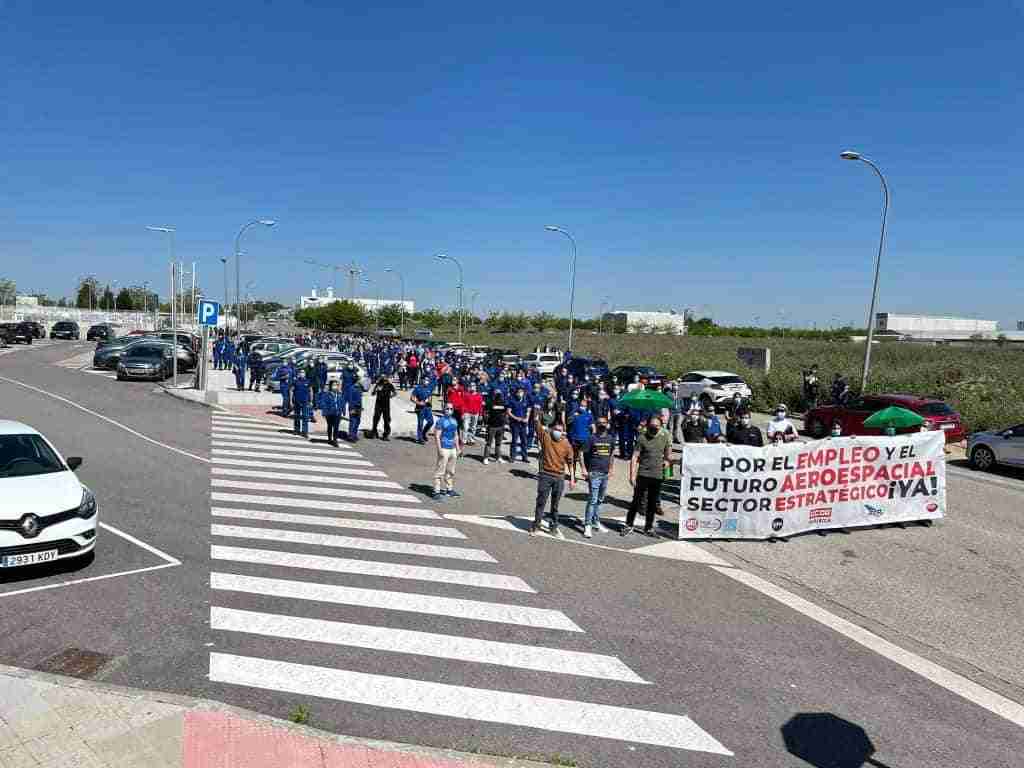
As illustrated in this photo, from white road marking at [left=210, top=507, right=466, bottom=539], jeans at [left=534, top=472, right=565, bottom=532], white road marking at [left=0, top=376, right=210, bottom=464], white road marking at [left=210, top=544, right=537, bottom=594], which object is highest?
jeans at [left=534, top=472, right=565, bottom=532]

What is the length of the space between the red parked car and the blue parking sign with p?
20.2m

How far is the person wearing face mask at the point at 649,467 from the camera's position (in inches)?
433

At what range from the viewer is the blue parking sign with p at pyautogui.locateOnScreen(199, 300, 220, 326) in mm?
25750

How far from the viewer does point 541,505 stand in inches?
432

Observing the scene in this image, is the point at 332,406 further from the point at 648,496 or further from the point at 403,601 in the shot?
the point at 403,601

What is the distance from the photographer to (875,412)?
65.2ft

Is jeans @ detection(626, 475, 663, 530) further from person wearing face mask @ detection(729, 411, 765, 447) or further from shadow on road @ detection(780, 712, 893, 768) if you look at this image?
shadow on road @ detection(780, 712, 893, 768)

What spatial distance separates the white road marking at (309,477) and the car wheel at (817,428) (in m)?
14.7

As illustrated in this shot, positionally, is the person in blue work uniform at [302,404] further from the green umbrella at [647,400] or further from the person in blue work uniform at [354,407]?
the green umbrella at [647,400]

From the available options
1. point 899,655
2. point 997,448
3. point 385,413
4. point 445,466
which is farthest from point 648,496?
point 997,448

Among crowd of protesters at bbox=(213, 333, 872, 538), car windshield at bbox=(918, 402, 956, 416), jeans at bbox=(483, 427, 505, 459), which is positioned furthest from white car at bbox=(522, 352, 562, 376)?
jeans at bbox=(483, 427, 505, 459)

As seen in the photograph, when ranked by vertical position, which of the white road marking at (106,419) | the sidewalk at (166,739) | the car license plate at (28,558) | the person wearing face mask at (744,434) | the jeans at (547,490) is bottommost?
the white road marking at (106,419)

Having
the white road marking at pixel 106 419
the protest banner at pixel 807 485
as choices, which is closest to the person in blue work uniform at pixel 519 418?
the protest banner at pixel 807 485

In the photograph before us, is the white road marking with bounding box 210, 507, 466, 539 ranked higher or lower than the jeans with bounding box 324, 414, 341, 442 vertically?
lower
